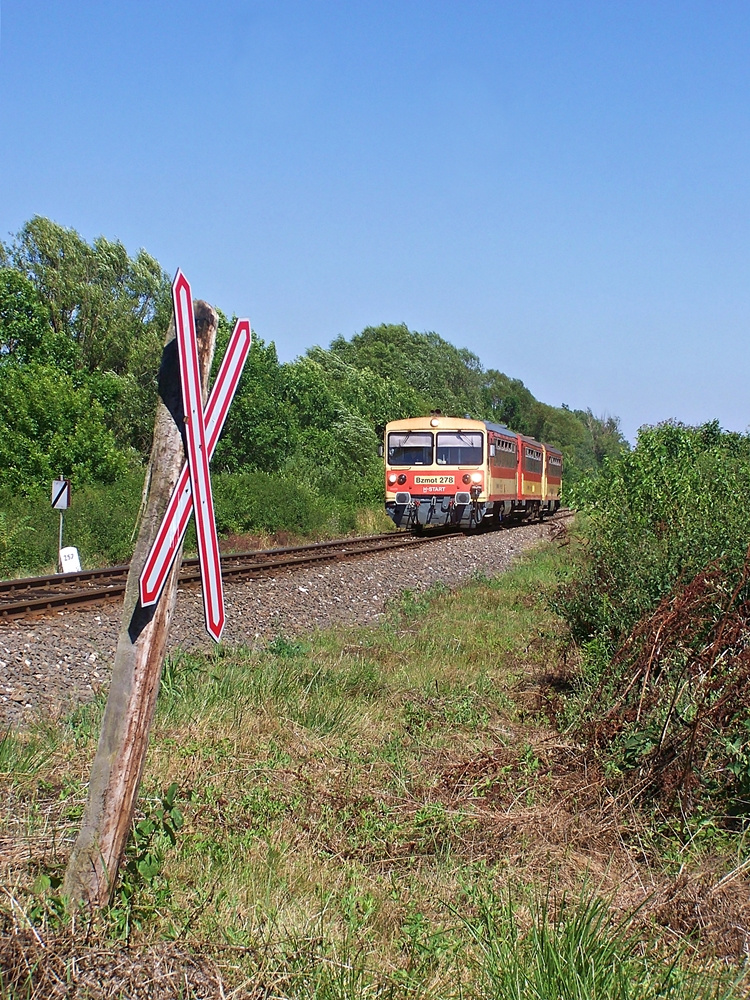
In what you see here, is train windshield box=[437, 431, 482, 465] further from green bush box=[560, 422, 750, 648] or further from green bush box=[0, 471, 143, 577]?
green bush box=[560, 422, 750, 648]

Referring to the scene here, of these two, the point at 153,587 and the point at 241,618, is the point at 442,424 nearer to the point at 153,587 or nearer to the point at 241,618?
the point at 241,618

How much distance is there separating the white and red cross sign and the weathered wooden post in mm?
74

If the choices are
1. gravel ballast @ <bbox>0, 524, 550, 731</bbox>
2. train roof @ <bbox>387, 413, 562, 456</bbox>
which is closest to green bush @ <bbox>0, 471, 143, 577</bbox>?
gravel ballast @ <bbox>0, 524, 550, 731</bbox>

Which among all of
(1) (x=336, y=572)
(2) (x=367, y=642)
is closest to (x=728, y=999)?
(2) (x=367, y=642)

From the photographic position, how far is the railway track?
1070 centimetres

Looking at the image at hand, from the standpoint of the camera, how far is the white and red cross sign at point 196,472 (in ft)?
10.3

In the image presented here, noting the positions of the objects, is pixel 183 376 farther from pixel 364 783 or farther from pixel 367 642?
pixel 367 642

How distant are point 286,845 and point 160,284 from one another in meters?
45.8

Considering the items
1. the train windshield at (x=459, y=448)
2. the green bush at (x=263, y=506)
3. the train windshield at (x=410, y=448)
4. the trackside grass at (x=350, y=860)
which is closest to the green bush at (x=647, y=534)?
the trackside grass at (x=350, y=860)

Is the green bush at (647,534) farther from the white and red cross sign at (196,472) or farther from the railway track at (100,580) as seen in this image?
the railway track at (100,580)

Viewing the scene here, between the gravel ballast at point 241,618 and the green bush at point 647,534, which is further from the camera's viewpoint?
the gravel ballast at point 241,618

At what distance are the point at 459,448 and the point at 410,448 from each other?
4.71 ft

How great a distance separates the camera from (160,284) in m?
47.2

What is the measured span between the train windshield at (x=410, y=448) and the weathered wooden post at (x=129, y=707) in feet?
70.3
